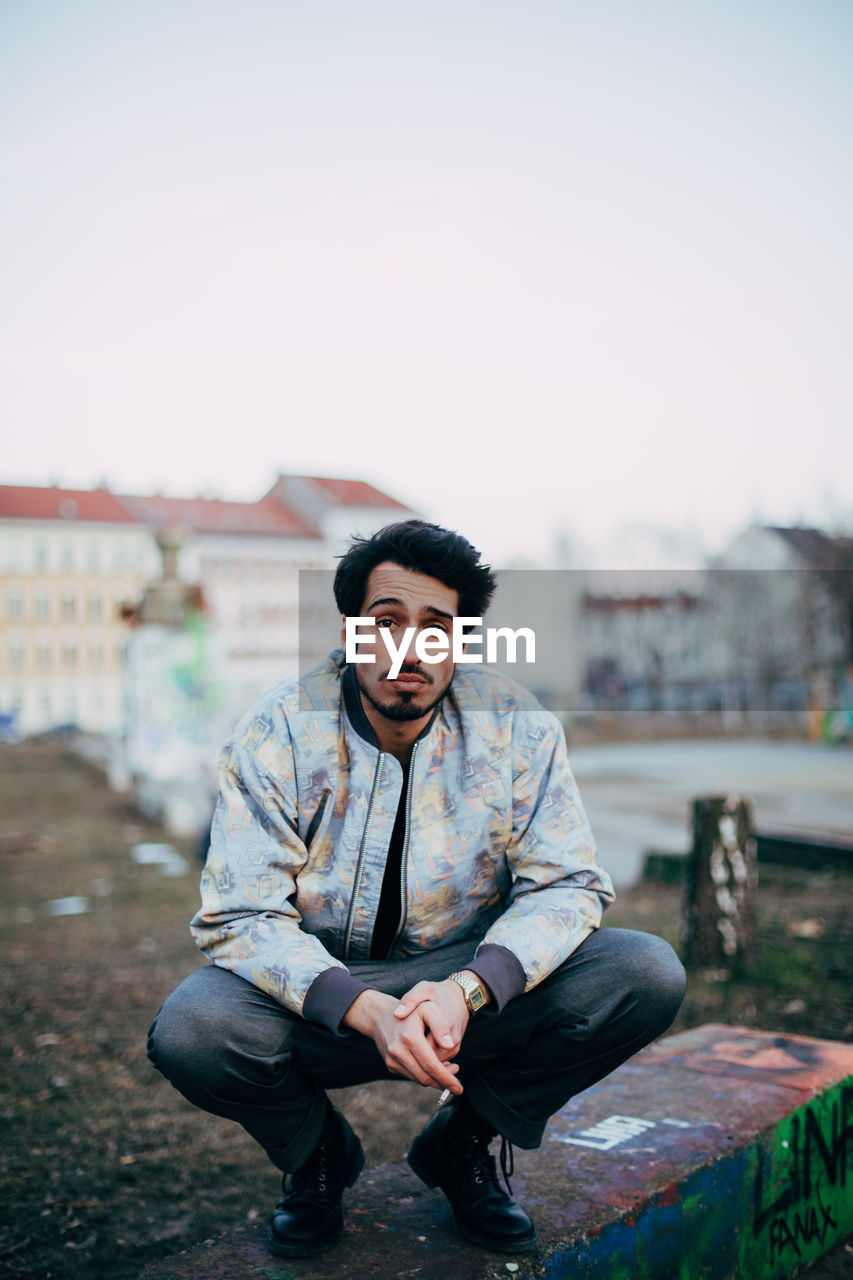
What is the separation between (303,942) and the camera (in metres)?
2.06

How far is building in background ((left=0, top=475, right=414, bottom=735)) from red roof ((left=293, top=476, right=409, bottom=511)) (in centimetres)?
27

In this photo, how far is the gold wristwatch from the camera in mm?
1996

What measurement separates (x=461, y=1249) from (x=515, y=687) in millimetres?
1212

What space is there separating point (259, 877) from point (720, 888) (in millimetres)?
3196

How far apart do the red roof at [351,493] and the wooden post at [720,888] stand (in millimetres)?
65119

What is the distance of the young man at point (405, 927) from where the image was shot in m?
2.00

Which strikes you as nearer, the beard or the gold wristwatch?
the gold wristwatch

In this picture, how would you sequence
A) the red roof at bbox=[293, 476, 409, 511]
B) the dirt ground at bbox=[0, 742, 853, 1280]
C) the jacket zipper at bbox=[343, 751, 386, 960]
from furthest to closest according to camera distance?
the red roof at bbox=[293, 476, 409, 511] < the dirt ground at bbox=[0, 742, 853, 1280] < the jacket zipper at bbox=[343, 751, 386, 960]

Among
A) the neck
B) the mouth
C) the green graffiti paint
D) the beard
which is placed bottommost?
the green graffiti paint

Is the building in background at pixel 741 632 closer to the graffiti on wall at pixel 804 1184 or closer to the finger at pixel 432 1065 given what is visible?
the graffiti on wall at pixel 804 1184

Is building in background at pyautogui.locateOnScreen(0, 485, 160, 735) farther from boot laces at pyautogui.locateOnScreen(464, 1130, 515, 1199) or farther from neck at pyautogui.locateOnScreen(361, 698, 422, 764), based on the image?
boot laces at pyautogui.locateOnScreen(464, 1130, 515, 1199)

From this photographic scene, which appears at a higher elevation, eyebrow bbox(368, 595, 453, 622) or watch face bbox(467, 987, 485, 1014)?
eyebrow bbox(368, 595, 453, 622)

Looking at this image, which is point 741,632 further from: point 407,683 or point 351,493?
point 407,683

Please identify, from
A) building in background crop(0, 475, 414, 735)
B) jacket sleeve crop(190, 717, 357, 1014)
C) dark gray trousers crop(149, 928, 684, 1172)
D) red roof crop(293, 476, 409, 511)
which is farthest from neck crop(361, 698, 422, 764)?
red roof crop(293, 476, 409, 511)
